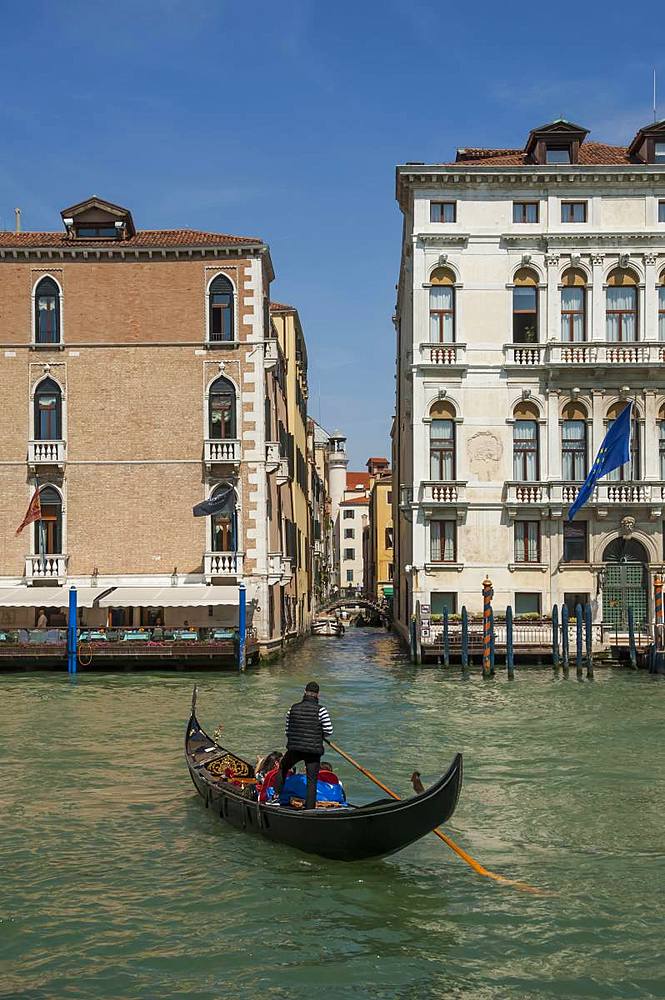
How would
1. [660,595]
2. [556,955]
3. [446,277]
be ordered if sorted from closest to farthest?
[556,955] < [660,595] < [446,277]

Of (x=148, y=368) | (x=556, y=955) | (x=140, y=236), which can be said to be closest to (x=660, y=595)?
(x=148, y=368)

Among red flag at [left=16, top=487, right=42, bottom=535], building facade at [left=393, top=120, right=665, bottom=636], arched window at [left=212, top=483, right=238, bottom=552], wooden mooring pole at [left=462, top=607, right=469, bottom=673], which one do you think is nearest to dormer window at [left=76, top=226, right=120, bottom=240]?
red flag at [left=16, top=487, right=42, bottom=535]

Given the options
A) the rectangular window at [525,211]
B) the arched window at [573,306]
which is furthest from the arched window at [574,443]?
the rectangular window at [525,211]

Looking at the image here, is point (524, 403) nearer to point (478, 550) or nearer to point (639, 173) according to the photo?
point (478, 550)

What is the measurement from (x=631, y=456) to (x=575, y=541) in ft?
9.08

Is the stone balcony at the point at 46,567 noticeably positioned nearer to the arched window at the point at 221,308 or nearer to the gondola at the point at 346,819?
the arched window at the point at 221,308

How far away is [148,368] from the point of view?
29.7m

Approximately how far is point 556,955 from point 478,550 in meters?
22.5

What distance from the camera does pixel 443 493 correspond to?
30.7m

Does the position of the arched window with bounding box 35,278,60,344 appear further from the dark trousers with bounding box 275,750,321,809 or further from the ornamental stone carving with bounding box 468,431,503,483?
the dark trousers with bounding box 275,750,321,809

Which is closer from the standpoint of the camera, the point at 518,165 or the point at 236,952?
the point at 236,952

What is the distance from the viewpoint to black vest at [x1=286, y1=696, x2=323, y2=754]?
10930 mm

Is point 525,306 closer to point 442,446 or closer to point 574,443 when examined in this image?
point 574,443

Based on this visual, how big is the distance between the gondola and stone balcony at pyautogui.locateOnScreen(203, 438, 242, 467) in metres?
17.3
